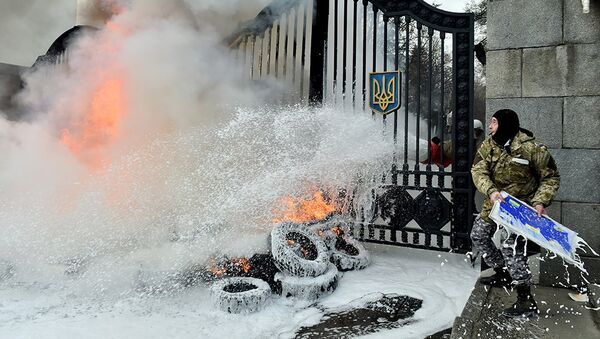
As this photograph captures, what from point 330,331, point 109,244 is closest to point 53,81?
point 109,244

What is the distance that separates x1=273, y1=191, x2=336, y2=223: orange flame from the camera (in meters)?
5.97

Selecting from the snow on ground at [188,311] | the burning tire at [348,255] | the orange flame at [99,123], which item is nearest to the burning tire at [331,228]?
the burning tire at [348,255]

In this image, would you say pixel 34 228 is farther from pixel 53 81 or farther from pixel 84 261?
pixel 53 81

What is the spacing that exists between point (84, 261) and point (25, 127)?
765 cm

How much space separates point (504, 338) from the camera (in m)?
2.75

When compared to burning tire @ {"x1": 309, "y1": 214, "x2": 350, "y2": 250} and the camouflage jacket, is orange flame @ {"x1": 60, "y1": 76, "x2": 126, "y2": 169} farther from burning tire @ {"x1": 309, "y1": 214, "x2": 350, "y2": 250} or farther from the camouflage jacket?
the camouflage jacket

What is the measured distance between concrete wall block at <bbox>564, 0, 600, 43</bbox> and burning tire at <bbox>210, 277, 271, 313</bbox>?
406 centimetres

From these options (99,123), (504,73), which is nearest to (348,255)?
(504,73)

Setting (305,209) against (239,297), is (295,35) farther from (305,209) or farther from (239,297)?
(239,297)

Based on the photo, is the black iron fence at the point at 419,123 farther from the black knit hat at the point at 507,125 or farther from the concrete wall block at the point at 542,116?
the black knit hat at the point at 507,125

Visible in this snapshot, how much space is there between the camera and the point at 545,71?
4.24m

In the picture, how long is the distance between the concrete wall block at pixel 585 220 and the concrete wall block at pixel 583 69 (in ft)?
3.78

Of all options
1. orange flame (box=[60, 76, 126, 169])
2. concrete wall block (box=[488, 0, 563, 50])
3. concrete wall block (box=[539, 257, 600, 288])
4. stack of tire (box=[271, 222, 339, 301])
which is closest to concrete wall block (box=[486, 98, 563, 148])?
concrete wall block (box=[488, 0, 563, 50])

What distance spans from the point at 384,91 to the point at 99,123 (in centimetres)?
737
